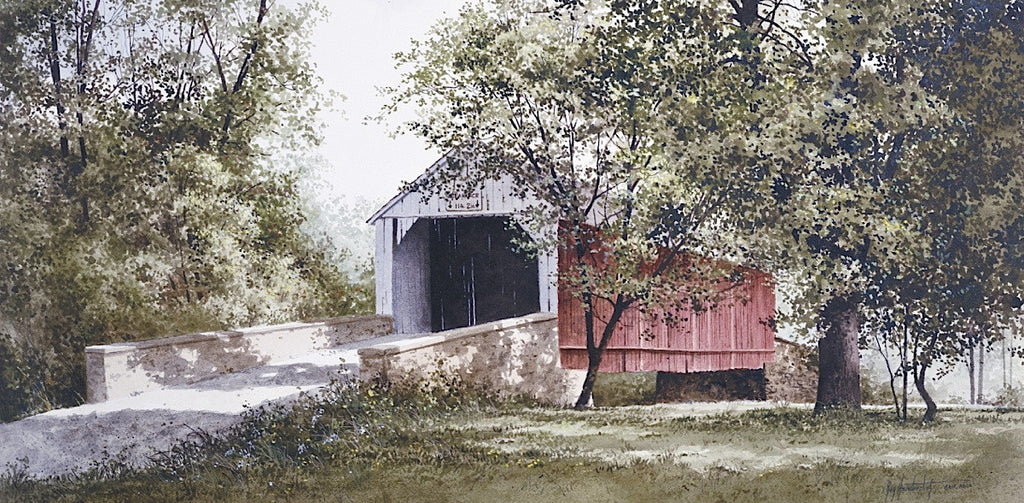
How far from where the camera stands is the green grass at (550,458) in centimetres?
506

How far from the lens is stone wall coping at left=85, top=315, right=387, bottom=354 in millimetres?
5676

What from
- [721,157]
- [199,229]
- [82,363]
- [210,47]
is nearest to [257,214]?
[199,229]

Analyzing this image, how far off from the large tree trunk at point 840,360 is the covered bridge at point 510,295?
372mm

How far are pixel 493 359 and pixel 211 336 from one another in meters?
1.91

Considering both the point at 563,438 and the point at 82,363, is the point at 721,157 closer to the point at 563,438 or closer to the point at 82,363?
the point at 563,438

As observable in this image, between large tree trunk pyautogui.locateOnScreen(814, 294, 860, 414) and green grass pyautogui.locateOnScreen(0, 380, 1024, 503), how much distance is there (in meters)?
0.13

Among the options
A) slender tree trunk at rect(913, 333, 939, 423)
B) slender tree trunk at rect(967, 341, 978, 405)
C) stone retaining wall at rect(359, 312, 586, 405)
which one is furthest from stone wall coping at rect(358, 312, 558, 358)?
slender tree trunk at rect(967, 341, 978, 405)

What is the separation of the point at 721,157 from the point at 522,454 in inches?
86.9

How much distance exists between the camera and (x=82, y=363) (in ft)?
18.9

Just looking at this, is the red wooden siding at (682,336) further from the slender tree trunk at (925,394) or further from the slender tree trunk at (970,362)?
the slender tree trunk at (970,362)

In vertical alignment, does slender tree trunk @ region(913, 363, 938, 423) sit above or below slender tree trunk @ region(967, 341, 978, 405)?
below
